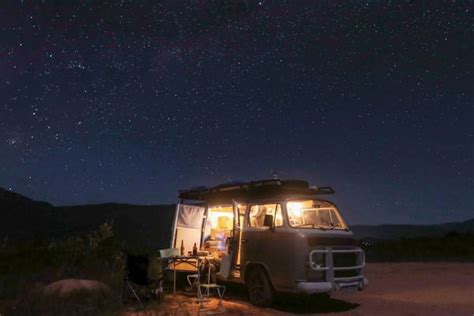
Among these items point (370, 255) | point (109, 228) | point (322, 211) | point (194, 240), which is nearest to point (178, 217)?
point (194, 240)

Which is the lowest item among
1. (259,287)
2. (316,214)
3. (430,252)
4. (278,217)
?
(259,287)

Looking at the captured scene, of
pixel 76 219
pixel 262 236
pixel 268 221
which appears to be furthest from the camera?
pixel 76 219

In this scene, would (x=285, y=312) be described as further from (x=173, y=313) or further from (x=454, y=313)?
(x=454, y=313)

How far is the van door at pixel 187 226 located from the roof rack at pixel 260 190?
616mm

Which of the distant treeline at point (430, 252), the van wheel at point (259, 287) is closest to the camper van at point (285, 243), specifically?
the van wheel at point (259, 287)

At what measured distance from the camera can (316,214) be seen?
1082 centimetres

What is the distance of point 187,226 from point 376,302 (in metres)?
4.66

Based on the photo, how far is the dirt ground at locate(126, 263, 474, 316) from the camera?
31.6 ft

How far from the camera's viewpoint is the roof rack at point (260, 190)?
10.4 m

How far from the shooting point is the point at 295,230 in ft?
31.5

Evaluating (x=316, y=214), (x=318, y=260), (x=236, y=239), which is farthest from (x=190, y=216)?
(x=318, y=260)

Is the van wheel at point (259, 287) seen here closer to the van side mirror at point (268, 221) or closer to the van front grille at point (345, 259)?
the van side mirror at point (268, 221)

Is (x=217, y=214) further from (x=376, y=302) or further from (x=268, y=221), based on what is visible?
(x=376, y=302)

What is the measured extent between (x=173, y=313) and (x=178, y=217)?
3649 mm
